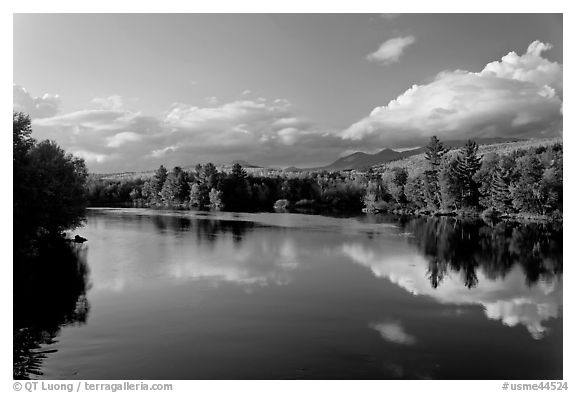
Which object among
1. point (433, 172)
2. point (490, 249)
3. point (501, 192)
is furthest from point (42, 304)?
point (433, 172)

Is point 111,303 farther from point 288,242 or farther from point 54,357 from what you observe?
point 288,242

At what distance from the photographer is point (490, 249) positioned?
2642cm

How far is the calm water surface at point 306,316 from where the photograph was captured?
32.3 ft

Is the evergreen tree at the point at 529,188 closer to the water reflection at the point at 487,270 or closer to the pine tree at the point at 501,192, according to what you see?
the pine tree at the point at 501,192

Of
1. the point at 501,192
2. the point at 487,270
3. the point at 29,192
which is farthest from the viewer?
the point at 501,192

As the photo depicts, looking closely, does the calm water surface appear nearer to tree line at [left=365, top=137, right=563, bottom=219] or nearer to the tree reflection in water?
the tree reflection in water

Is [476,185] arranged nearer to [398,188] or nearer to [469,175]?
[469,175]

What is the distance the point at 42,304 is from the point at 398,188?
5609 cm

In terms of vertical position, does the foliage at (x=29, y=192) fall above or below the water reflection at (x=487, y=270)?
above

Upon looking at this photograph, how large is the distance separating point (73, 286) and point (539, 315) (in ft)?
53.3

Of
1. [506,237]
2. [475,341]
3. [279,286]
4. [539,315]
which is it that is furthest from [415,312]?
[506,237]

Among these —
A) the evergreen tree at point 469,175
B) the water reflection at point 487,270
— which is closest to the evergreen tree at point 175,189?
the evergreen tree at point 469,175

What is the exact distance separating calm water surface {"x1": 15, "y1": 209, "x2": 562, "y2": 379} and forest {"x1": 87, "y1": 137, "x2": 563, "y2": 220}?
23.8 metres

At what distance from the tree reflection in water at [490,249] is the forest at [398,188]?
7.74 meters
